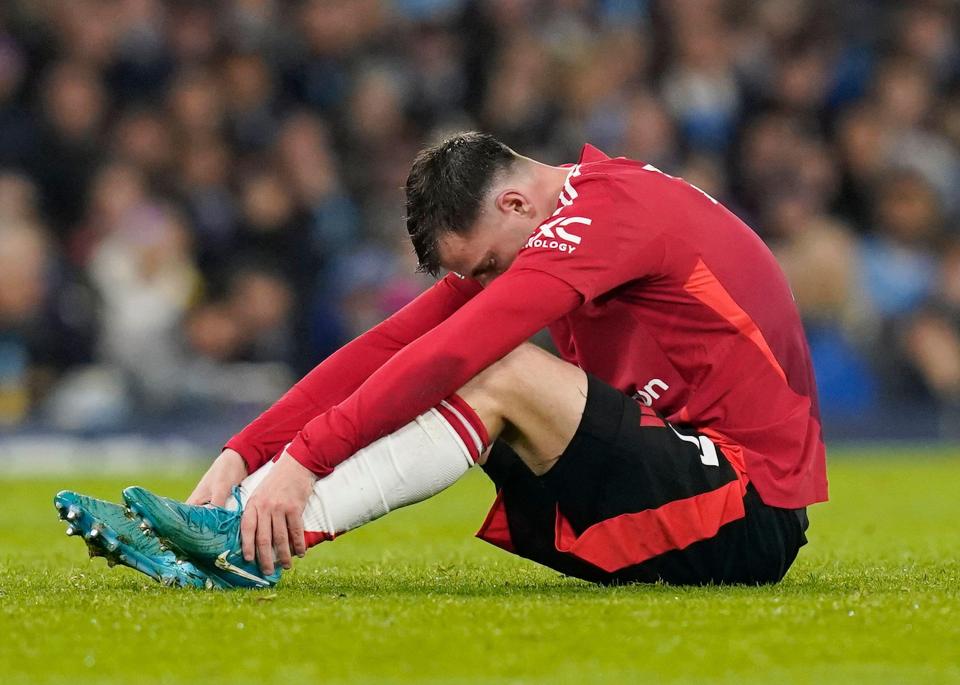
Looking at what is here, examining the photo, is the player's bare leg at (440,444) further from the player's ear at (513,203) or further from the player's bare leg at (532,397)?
the player's ear at (513,203)

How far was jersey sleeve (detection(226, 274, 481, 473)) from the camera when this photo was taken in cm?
392

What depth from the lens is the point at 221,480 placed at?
3738 millimetres

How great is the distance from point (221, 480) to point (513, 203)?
97 centimetres

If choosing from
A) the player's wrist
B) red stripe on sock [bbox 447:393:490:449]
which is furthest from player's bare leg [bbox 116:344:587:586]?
the player's wrist

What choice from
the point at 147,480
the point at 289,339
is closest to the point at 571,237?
the point at 147,480

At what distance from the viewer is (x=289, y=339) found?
10.3m

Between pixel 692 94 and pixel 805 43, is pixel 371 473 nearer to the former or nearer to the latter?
pixel 692 94

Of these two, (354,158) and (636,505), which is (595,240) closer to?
(636,505)

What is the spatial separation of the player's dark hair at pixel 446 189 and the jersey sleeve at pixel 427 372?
34cm

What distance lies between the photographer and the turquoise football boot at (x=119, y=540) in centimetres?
338

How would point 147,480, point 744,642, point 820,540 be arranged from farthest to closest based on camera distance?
point 147,480 < point 820,540 < point 744,642

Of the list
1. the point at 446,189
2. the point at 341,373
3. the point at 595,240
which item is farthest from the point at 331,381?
the point at 595,240

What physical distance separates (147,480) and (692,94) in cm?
523

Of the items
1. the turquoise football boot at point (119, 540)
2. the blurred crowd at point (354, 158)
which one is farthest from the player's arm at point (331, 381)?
the blurred crowd at point (354, 158)
